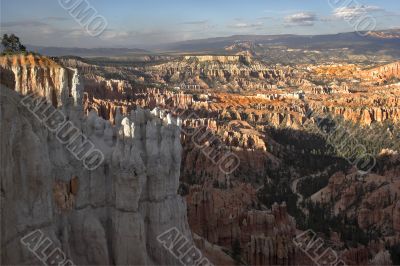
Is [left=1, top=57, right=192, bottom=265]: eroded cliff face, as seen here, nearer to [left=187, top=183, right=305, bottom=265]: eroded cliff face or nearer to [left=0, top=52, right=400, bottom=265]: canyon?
[left=0, top=52, right=400, bottom=265]: canyon

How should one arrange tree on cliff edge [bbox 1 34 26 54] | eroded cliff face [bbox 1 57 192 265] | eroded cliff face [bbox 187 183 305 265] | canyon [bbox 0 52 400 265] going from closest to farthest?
eroded cliff face [bbox 1 57 192 265], canyon [bbox 0 52 400 265], tree on cliff edge [bbox 1 34 26 54], eroded cliff face [bbox 187 183 305 265]

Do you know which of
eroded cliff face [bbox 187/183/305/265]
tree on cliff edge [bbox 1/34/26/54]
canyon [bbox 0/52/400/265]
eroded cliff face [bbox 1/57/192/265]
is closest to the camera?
eroded cliff face [bbox 1/57/192/265]

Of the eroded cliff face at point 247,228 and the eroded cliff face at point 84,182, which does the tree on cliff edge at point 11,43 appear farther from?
the eroded cliff face at point 247,228

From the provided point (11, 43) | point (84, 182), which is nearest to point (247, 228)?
point (84, 182)

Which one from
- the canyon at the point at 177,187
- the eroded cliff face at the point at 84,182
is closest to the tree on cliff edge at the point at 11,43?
the canyon at the point at 177,187

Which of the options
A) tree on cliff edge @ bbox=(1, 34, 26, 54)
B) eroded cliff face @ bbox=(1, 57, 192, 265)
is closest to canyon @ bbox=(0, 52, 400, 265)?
eroded cliff face @ bbox=(1, 57, 192, 265)

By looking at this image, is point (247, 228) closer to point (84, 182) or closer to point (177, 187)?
point (177, 187)

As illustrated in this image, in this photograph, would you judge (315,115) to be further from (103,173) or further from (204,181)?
(103,173)

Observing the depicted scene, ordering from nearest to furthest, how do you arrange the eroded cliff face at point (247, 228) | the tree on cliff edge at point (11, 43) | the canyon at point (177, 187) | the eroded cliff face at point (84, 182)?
the eroded cliff face at point (84, 182)
the canyon at point (177, 187)
the tree on cliff edge at point (11, 43)
the eroded cliff face at point (247, 228)

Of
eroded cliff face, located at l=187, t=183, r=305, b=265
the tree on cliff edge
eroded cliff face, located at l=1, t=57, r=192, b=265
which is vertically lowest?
eroded cliff face, located at l=187, t=183, r=305, b=265

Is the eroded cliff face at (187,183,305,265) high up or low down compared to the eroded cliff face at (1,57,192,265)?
down

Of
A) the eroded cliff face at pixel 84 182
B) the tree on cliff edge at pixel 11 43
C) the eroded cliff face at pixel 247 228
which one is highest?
the tree on cliff edge at pixel 11 43
